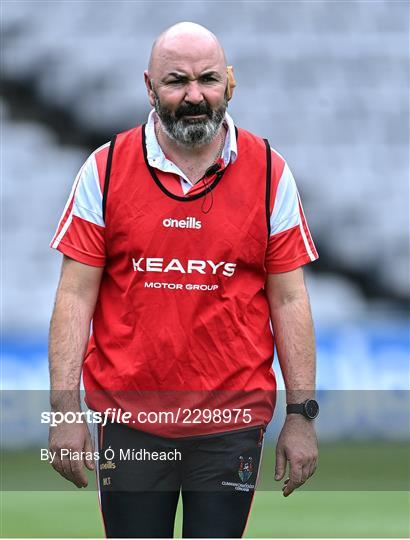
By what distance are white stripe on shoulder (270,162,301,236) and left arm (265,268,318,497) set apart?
0.45 ft

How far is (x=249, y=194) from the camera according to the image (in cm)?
381

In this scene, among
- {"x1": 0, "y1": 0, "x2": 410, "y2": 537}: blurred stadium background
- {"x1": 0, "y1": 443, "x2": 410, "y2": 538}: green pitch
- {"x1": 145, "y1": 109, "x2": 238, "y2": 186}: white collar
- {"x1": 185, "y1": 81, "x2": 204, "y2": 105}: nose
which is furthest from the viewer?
{"x1": 0, "y1": 0, "x2": 410, "y2": 537}: blurred stadium background

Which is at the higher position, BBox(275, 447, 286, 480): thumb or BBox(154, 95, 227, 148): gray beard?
BBox(154, 95, 227, 148): gray beard

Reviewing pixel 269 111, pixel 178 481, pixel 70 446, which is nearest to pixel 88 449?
pixel 70 446

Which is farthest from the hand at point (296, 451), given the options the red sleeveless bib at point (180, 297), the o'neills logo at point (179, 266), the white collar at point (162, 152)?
the white collar at point (162, 152)

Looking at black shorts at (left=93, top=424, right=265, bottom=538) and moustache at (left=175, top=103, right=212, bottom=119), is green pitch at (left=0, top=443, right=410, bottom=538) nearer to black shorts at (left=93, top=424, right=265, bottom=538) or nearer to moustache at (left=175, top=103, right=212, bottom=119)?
black shorts at (left=93, top=424, right=265, bottom=538)

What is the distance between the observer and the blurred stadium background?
10.0m

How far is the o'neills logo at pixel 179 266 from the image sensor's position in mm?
3748

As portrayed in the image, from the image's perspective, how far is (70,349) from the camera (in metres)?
3.78

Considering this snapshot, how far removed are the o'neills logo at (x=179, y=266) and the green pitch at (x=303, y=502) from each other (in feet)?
8.90

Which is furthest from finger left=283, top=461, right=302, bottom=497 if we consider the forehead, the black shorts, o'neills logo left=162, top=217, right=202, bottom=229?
the forehead

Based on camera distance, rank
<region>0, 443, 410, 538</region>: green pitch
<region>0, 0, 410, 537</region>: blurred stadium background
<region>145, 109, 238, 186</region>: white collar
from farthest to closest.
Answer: <region>0, 0, 410, 537</region>: blurred stadium background → <region>0, 443, 410, 538</region>: green pitch → <region>145, 109, 238, 186</region>: white collar

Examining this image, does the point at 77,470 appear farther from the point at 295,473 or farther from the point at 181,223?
the point at 181,223

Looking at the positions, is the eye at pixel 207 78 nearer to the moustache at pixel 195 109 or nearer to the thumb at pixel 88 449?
the moustache at pixel 195 109
